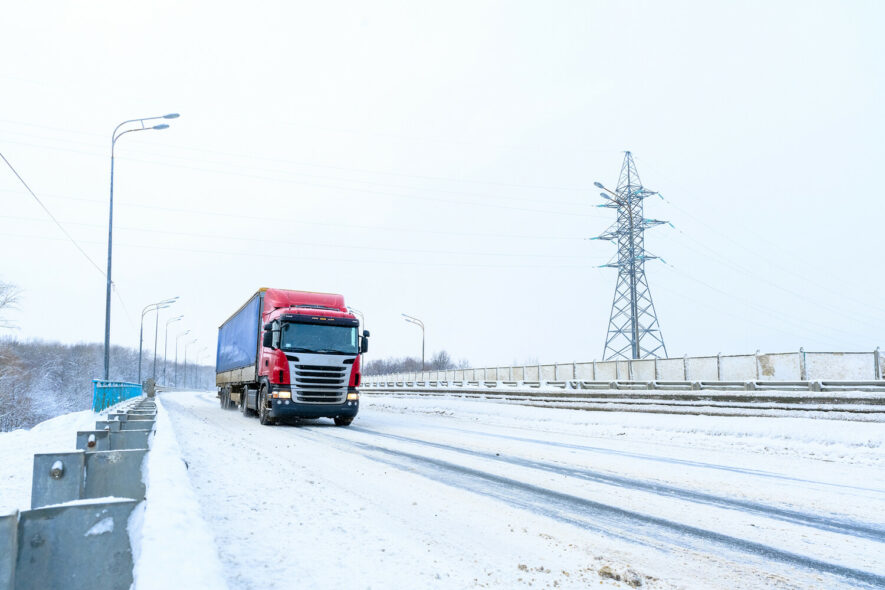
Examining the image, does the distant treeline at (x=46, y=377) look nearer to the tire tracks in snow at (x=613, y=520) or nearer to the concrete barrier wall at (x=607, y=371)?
the concrete barrier wall at (x=607, y=371)

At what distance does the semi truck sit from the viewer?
16734 millimetres

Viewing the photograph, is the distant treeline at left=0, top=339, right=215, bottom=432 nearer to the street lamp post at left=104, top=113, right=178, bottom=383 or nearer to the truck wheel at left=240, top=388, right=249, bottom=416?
the street lamp post at left=104, top=113, right=178, bottom=383

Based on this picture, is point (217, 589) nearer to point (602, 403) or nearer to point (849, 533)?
point (849, 533)

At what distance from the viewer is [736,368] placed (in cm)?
2162

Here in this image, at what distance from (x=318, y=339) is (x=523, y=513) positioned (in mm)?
12287

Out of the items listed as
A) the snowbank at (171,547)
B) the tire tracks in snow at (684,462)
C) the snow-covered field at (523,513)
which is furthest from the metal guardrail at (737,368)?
the snowbank at (171,547)

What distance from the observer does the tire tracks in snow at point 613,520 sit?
4.49m

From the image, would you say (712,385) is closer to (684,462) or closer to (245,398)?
(684,462)

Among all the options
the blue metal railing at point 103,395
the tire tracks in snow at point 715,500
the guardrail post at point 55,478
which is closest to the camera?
the guardrail post at point 55,478

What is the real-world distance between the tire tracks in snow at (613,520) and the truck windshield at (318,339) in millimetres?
8680

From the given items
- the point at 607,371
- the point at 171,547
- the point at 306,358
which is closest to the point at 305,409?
the point at 306,358

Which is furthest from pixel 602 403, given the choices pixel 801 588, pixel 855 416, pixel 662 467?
pixel 801 588

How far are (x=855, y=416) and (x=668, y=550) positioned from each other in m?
12.2

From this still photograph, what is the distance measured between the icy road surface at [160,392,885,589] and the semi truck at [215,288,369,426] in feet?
13.5
